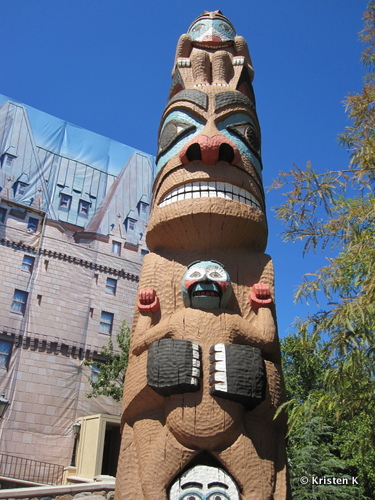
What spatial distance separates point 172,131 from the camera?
7.52 m

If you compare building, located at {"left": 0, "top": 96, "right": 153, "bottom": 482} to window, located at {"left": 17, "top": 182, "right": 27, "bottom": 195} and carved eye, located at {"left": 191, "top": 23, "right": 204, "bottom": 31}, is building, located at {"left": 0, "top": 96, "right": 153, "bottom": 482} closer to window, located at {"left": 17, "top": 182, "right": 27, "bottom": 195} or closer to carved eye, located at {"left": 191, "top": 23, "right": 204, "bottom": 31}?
window, located at {"left": 17, "top": 182, "right": 27, "bottom": 195}

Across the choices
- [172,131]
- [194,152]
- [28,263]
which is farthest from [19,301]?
[194,152]

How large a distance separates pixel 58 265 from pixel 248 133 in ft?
53.3

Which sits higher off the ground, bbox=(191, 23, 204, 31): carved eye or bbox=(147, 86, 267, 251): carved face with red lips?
bbox=(191, 23, 204, 31): carved eye

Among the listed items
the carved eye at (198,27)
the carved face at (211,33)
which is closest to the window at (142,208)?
the carved face at (211,33)

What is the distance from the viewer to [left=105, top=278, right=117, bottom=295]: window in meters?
23.2

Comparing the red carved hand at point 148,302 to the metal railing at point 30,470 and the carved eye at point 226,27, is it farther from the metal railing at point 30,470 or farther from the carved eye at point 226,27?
the metal railing at point 30,470

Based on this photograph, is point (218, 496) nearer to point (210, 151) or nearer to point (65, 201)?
point (210, 151)

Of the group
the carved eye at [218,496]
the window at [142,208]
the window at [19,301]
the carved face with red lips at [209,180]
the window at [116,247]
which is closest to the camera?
the carved eye at [218,496]

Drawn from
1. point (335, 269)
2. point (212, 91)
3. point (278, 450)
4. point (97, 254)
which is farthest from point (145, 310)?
point (97, 254)

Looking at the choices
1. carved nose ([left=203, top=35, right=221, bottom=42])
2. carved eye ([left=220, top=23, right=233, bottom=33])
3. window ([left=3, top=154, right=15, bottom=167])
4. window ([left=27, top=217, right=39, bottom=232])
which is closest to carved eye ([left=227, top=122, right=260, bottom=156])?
carved nose ([left=203, top=35, right=221, bottom=42])

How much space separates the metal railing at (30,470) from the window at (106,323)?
6174 mm

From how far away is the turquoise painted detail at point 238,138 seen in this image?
724 centimetres

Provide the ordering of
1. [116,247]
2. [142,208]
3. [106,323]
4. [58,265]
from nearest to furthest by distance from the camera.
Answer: [58,265] < [106,323] < [116,247] < [142,208]
